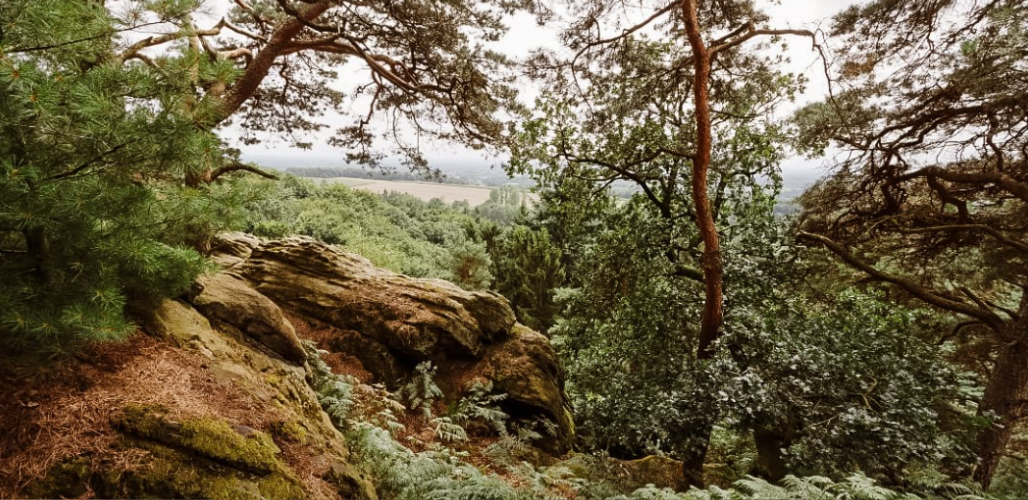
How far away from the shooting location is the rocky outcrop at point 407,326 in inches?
273

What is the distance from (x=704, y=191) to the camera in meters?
6.07

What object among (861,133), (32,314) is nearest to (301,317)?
(32,314)

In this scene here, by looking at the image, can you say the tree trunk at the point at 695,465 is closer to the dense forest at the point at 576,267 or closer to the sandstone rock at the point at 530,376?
the dense forest at the point at 576,267

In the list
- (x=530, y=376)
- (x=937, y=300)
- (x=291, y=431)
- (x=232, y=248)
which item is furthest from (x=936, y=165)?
(x=232, y=248)

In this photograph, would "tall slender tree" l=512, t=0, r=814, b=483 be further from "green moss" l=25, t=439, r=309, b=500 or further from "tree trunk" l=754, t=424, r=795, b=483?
"green moss" l=25, t=439, r=309, b=500

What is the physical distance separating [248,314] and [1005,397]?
1003cm

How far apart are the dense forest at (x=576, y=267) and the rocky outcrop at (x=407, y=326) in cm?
6

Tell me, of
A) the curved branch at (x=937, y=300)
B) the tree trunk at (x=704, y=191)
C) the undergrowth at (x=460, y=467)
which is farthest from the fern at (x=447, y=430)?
the curved branch at (x=937, y=300)

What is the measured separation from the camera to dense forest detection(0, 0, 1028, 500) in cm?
231

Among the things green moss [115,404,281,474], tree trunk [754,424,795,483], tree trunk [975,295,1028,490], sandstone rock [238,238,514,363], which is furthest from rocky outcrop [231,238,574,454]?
tree trunk [975,295,1028,490]

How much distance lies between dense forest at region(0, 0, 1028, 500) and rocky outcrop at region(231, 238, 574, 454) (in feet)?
0.19

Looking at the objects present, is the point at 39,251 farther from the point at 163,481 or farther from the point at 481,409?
the point at 481,409

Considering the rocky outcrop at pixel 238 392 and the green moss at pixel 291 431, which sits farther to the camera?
the green moss at pixel 291 431

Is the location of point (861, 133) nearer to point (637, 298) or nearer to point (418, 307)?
point (637, 298)
